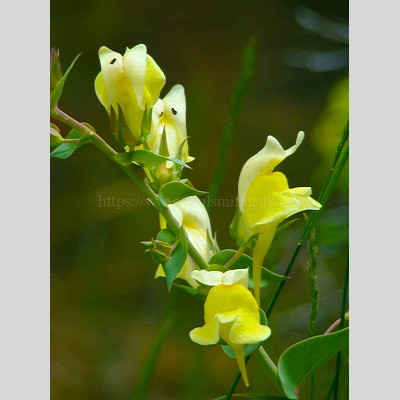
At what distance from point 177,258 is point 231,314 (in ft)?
0.31

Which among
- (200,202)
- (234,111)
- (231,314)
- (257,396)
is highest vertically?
(234,111)

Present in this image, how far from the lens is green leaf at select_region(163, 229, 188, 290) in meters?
1.03

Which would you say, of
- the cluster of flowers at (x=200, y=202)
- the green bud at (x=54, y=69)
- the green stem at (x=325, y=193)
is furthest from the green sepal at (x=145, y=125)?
the green stem at (x=325, y=193)

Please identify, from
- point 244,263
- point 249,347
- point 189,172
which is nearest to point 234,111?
point 189,172

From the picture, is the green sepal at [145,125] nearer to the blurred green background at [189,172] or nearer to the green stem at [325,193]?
the blurred green background at [189,172]

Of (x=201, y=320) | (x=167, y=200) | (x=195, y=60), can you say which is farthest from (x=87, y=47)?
(x=201, y=320)

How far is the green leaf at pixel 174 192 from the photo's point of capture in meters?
1.03

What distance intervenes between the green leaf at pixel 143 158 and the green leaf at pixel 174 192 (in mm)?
25

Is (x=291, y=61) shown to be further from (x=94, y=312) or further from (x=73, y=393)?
(x=73, y=393)

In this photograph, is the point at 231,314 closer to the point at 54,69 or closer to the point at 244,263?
the point at 244,263

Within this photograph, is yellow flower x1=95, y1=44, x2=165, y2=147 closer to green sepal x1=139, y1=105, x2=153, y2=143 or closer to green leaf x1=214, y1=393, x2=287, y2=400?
green sepal x1=139, y1=105, x2=153, y2=143

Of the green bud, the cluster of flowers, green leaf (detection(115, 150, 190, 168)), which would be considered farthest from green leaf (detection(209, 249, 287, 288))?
the green bud

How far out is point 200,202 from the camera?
1113mm

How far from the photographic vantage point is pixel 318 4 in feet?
3.80
